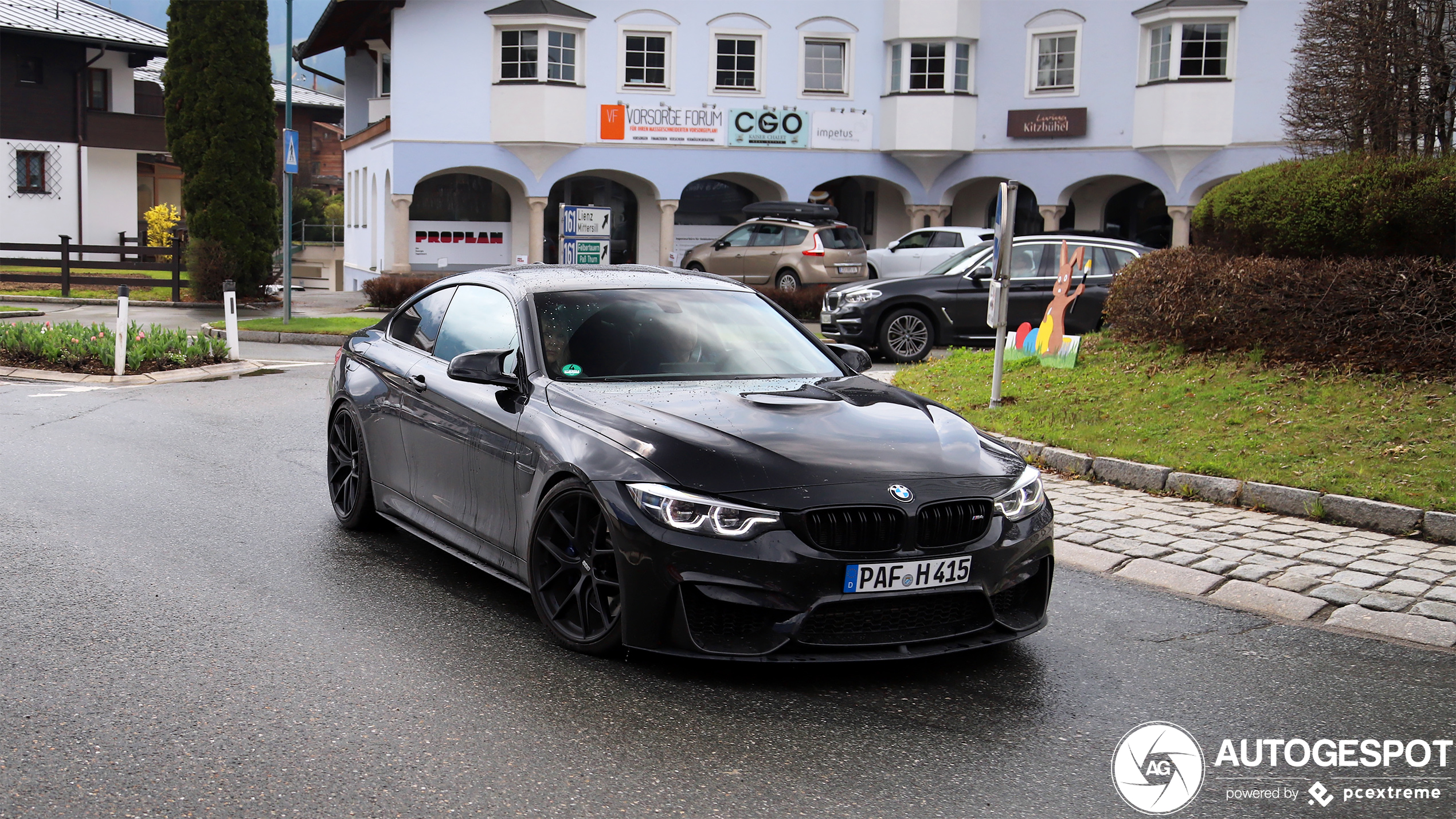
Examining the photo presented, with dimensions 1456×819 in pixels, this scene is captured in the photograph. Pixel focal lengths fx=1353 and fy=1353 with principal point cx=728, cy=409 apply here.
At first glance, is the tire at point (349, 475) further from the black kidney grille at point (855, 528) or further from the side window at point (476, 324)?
the black kidney grille at point (855, 528)

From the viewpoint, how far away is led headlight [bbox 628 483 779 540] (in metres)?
4.68

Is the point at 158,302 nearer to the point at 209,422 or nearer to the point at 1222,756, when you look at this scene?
the point at 209,422

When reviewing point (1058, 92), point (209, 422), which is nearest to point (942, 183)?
point (1058, 92)

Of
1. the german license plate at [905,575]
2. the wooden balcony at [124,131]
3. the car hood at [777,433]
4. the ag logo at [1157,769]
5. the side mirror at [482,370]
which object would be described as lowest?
the ag logo at [1157,769]

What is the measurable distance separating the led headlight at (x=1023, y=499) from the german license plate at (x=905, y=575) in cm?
31

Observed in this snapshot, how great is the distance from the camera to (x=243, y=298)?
Result: 2880 centimetres

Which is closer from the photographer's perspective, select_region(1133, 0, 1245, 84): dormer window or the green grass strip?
the green grass strip

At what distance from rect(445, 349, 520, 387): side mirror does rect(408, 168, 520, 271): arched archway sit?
30.4 meters

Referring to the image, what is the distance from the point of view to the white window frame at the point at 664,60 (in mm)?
33375

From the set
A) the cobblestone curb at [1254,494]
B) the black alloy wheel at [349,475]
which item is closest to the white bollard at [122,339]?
the black alloy wheel at [349,475]

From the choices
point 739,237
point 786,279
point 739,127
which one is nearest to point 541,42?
point 739,127

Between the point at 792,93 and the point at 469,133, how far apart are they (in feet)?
26.6

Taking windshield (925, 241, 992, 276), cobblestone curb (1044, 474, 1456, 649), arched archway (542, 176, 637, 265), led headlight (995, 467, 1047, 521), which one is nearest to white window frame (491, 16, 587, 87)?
arched archway (542, 176, 637, 265)

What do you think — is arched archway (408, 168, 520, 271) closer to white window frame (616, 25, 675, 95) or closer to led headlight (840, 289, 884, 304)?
white window frame (616, 25, 675, 95)
